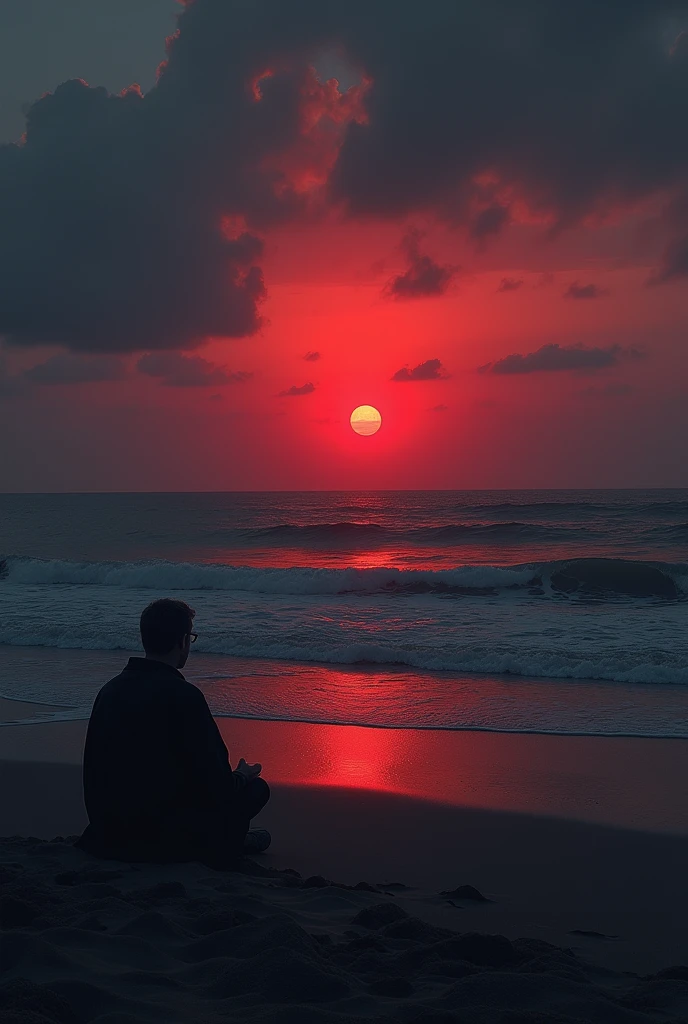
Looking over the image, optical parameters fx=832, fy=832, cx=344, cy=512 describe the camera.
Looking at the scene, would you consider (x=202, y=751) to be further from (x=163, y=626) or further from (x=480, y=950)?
(x=480, y=950)

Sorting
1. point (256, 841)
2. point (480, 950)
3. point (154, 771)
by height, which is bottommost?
point (256, 841)

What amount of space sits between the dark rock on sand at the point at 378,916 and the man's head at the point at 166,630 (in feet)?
4.50

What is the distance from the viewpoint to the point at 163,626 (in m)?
3.98

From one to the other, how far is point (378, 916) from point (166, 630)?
158cm

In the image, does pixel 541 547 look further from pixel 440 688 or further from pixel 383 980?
pixel 383 980

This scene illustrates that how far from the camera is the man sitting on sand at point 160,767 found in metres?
3.87

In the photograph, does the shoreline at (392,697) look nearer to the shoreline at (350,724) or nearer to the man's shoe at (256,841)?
the shoreline at (350,724)

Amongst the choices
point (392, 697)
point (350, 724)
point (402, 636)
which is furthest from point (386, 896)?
point (402, 636)

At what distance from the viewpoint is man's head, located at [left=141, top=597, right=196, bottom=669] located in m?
3.98

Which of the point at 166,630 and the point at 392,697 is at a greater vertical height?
the point at 166,630

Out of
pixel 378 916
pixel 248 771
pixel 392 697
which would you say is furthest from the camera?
pixel 392 697

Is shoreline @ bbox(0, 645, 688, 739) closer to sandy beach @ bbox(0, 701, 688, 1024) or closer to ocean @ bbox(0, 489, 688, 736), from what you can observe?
ocean @ bbox(0, 489, 688, 736)

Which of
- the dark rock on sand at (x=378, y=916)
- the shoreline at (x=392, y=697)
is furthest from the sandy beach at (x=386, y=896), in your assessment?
the shoreline at (x=392, y=697)

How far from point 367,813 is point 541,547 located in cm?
2714
